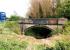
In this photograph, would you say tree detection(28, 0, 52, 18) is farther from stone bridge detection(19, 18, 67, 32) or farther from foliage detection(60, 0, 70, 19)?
stone bridge detection(19, 18, 67, 32)

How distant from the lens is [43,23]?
16.2 metres

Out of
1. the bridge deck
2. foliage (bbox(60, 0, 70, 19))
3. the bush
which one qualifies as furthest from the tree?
the bush

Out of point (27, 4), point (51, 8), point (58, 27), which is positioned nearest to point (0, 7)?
point (27, 4)

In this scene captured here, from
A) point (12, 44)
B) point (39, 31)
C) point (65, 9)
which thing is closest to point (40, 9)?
point (65, 9)

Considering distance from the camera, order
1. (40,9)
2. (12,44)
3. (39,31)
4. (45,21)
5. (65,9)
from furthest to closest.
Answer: (40,9)
(65,9)
(39,31)
(45,21)
(12,44)

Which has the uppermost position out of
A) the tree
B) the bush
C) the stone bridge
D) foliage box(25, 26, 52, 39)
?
the tree

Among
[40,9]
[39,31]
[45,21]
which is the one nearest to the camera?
[45,21]

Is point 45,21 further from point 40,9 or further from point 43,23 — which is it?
point 40,9

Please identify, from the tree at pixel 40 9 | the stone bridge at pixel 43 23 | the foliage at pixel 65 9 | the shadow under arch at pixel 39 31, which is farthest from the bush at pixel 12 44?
the tree at pixel 40 9

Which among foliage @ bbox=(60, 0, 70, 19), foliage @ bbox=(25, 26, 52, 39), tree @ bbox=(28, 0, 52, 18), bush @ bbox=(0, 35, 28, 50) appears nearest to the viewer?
bush @ bbox=(0, 35, 28, 50)

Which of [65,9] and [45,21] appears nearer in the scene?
[45,21]

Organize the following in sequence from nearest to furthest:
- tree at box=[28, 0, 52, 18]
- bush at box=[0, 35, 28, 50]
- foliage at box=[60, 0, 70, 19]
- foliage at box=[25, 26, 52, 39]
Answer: bush at box=[0, 35, 28, 50] < foliage at box=[25, 26, 52, 39] < foliage at box=[60, 0, 70, 19] < tree at box=[28, 0, 52, 18]

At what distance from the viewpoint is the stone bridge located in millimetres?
15961

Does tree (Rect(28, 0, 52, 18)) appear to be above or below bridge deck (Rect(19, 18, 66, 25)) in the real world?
above
